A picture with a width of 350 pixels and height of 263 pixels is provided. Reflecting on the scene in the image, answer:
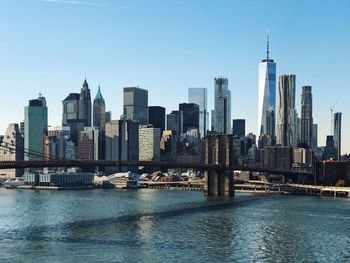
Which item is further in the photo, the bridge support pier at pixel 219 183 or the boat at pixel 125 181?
the boat at pixel 125 181

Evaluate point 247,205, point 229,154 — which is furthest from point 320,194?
point 247,205

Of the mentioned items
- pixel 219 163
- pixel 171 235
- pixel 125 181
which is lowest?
pixel 125 181

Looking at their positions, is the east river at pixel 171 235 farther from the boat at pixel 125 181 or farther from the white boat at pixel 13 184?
the white boat at pixel 13 184

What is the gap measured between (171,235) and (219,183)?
181ft

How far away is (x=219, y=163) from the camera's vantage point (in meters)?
104

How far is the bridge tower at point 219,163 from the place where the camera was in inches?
3863

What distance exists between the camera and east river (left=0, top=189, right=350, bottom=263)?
35938 mm

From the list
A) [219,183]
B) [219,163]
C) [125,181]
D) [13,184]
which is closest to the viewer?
[219,183]

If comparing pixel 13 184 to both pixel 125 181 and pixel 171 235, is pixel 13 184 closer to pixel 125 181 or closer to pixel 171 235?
pixel 125 181

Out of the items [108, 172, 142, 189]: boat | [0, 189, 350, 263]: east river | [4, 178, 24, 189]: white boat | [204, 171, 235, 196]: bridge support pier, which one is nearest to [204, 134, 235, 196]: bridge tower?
→ [204, 171, 235, 196]: bridge support pier

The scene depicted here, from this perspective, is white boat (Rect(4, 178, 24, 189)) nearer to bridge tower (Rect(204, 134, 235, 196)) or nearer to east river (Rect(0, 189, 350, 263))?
bridge tower (Rect(204, 134, 235, 196))

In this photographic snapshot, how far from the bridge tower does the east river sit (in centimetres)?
3180

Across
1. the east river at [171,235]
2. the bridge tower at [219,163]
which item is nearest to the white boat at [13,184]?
the bridge tower at [219,163]

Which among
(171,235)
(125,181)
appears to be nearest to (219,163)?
(125,181)
